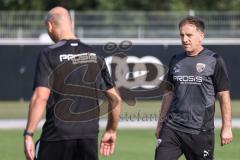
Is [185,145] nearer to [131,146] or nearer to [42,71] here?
[42,71]

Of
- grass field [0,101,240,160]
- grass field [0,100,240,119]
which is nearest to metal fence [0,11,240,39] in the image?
grass field [0,100,240,119]

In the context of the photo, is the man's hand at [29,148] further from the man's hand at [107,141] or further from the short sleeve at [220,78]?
the short sleeve at [220,78]

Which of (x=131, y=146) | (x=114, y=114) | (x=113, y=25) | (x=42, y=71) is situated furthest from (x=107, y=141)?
(x=113, y=25)

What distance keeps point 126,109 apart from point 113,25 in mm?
7348

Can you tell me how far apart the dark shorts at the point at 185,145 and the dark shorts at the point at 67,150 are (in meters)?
1.38

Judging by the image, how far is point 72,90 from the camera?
696 cm

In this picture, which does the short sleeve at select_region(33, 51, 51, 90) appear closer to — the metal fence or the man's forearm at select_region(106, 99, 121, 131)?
the man's forearm at select_region(106, 99, 121, 131)

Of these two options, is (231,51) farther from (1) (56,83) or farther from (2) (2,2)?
(2) (2,2)

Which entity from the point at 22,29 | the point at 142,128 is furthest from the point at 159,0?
the point at 142,128

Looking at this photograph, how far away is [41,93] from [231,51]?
1896 cm

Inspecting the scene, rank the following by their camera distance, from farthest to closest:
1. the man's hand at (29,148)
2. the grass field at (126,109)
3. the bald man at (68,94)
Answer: the grass field at (126,109), the bald man at (68,94), the man's hand at (29,148)

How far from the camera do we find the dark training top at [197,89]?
8227 millimetres

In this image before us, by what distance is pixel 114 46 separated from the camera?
24828 millimetres

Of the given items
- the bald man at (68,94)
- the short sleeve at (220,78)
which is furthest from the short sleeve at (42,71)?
the short sleeve at (220,78)
